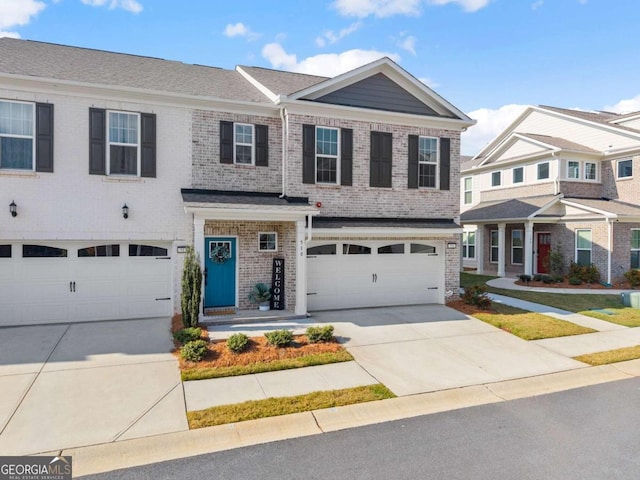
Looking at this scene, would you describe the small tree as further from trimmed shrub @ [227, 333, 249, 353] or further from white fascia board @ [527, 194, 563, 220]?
white fascia board @ [527, 194, 563, 220]

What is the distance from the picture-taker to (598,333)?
10852 mm

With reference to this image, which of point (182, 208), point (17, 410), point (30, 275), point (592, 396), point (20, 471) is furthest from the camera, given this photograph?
point (182, 208)

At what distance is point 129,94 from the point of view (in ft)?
36.3

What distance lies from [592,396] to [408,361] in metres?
3.20

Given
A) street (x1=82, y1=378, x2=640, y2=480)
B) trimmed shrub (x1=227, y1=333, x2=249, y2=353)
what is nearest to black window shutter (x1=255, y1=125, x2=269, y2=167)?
trimmed shrub (x1=227, y1=333, x2=249, y2=353)

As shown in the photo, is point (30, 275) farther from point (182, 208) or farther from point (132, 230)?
point (182, 208)

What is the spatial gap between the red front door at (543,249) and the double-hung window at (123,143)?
1918 centimetres

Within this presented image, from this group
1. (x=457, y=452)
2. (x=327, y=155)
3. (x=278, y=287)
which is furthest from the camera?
Answer: (x=327, y=155)

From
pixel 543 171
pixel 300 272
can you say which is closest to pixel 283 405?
pixel 300 272

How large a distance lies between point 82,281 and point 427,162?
1096 centimetres

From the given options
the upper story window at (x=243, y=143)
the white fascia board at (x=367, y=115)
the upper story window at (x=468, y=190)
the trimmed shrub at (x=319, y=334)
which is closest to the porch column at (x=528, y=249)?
the upper story window at (x=468, y=190)

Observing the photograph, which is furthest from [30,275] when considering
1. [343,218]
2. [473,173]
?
[473,173]

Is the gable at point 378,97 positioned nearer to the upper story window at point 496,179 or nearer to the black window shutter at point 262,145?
the black window shutter at point 262,145

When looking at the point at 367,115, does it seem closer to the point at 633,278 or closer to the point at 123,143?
the point at 123,143
